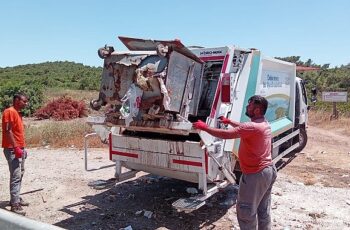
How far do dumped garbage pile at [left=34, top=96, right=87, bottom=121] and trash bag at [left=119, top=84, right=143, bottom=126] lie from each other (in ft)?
53.2

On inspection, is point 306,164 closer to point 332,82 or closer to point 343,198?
point 343,198

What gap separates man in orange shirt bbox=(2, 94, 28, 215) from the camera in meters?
5.98

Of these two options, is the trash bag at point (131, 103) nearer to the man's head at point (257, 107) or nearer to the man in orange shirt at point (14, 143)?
the man's head at point (257, 107)

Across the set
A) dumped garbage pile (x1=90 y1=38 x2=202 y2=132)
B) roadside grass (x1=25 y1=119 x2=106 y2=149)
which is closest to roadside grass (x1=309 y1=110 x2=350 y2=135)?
roadside grass (x1=25 y1=119 x2=106 y2=149)

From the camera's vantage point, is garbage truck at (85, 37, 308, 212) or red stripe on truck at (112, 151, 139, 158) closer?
garbage truck at (85, 37, 308, 212)

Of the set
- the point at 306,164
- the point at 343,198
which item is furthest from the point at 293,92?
the point at 343,198

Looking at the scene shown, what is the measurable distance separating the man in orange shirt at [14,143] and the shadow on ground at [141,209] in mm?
772

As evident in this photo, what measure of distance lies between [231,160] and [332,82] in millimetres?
32243

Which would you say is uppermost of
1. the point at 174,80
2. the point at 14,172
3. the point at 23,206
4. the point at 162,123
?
the point at 174,80

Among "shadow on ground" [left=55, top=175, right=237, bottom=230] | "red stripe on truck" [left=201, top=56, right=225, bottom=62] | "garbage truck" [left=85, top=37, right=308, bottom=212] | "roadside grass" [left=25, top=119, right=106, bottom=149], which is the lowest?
"shadow on ground" [left=55, top=175, right=237, bottom=230]

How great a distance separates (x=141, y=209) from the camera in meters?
6.21

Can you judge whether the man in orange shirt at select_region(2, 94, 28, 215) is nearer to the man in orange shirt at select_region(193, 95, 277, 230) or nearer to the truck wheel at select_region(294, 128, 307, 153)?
the man in orange shirt at select_region(193, 95, 277, 230)

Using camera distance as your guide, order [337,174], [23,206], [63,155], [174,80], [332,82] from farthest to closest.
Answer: [332,82], [63,155], [337,174], [23,206], [174,80]

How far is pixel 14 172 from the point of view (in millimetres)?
6043
